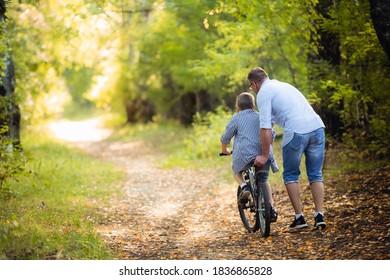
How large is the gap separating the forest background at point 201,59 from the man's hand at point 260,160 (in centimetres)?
186

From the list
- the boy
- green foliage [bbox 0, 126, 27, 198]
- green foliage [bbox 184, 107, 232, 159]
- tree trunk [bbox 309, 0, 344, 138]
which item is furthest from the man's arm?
green foliage [bbox 184, 107, 232, 159]

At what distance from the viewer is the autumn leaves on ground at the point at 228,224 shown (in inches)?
246

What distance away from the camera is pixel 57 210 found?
859 cm

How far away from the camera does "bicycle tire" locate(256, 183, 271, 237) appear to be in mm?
6605

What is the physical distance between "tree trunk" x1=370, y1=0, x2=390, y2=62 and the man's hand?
6.16 ft

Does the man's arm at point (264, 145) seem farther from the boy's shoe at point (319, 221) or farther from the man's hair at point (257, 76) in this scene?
the boy's shoe at point (319, 221)

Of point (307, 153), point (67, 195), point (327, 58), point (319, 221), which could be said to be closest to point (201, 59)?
point (327, 58)

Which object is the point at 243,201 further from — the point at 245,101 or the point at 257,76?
the point at 257,76

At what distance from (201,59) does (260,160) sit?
37.6 ft

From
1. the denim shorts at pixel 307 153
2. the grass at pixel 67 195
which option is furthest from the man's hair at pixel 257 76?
the grass at pixel 67 195

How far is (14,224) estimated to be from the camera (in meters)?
5.66

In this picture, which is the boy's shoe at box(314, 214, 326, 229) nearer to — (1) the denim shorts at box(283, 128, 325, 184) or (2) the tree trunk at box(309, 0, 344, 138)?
(1) the denim shorts at box(283, 128, 325, 184)
